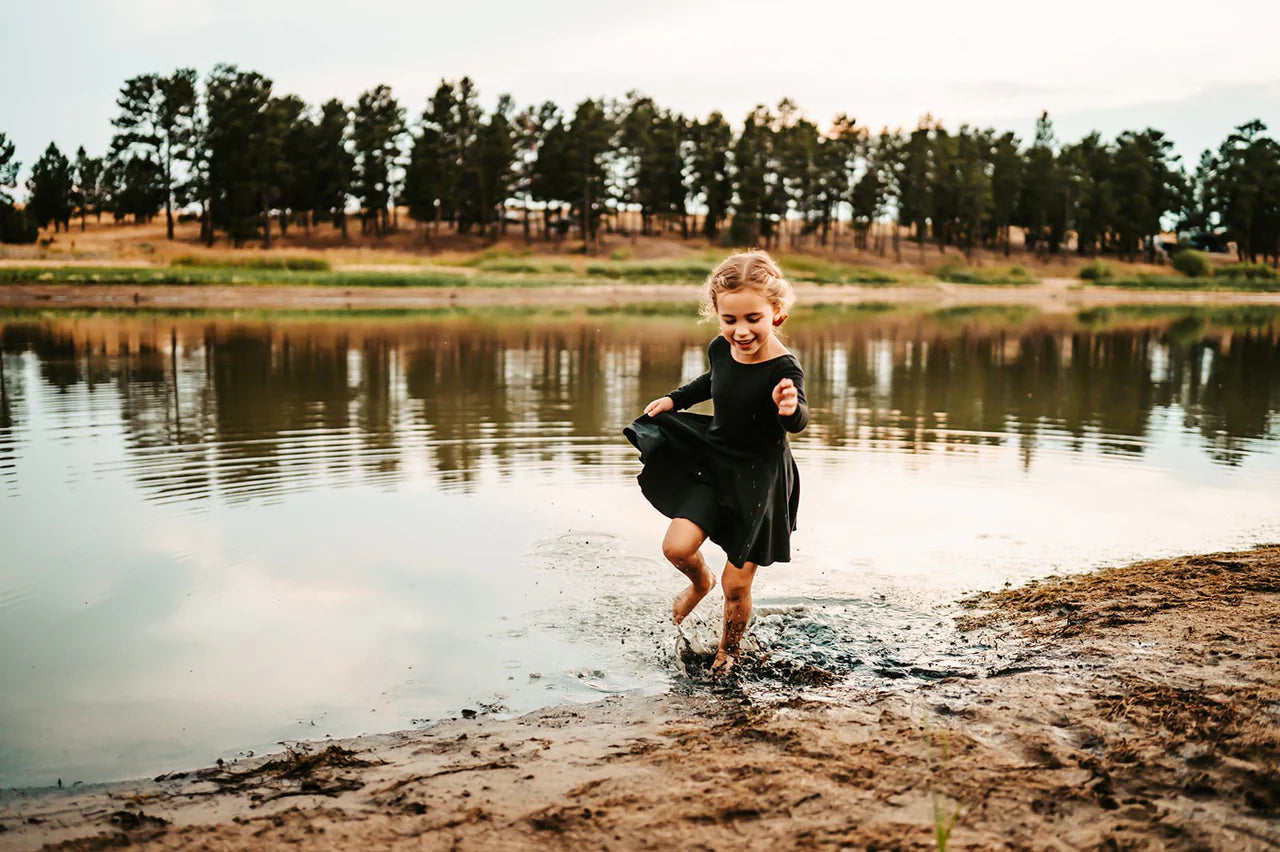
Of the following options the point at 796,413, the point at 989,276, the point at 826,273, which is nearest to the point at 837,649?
the point at 796,413

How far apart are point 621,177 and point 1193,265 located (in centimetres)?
5129

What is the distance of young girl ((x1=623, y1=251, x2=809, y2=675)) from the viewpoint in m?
5.45

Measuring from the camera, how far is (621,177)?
102 meters

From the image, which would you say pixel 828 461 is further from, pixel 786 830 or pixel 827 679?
pixel 786 830

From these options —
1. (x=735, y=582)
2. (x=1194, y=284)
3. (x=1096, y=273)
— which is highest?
(x=1096, y=273)

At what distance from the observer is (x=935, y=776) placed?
149 inches

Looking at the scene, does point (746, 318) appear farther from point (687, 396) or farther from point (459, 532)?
point (459, 532)

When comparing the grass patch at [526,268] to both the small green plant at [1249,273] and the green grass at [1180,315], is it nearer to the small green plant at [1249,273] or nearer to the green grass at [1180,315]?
the green grass at [1180,315]

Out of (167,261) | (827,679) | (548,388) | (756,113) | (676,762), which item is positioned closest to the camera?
(676,762)

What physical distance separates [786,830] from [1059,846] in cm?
78

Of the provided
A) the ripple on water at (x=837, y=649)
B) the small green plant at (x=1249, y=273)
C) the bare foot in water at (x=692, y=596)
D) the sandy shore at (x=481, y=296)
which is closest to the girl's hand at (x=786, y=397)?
the bare foot in water at (x=692, y=596)

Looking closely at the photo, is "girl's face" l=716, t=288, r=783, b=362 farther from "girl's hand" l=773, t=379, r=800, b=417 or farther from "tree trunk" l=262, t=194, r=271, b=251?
"tree trunk" l=262, t=194, r=271, b=251

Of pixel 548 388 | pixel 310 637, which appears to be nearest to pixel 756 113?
pixel 548 388

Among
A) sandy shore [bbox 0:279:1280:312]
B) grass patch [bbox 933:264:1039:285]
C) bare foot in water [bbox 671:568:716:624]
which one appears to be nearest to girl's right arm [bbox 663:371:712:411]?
bare foot in water [bbox 671:568:716:624]
